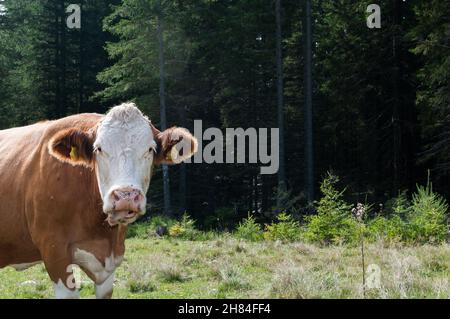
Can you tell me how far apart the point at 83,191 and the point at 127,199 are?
0.83 metres

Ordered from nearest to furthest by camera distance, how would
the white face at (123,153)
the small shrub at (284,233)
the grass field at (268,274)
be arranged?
the white face at (123,153), the grass field at (268,274), the small shrub at (284,233)

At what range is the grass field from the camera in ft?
19.8

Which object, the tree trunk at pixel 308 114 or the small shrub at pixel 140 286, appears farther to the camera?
the tree trunk at pixel 308 114

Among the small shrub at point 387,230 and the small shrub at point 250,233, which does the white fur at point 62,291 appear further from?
the small shrub at point 250,233

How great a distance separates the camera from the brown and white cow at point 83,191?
427 cm

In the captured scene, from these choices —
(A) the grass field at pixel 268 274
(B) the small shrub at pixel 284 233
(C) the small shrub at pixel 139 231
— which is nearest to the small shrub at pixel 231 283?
(A) the grass field at pixel 268 274

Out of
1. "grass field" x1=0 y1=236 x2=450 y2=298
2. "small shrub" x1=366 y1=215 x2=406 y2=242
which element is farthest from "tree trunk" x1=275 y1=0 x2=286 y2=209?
"grass field" x1=0 y1=236 x2=450 y2=298

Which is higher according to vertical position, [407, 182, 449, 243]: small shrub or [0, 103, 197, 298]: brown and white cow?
[0, 103, 197, 298]: brown and white cow

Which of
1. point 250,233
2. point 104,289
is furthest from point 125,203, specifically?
point 250,233

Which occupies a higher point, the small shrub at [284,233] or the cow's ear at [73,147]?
the cow's ear at [73,147]

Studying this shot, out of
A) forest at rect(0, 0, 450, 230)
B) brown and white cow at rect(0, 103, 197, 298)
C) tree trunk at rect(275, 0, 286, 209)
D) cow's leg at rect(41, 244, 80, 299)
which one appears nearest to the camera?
brown and white cow at rect(0, 103, 197, 298)

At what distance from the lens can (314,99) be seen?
1025 inches

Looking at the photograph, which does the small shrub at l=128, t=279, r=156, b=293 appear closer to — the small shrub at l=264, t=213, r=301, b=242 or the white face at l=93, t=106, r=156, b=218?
the white face at l=93, t=106, r=156, b=218

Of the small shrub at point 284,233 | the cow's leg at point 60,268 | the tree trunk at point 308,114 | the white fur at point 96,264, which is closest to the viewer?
the cow's leg at point 60,268
